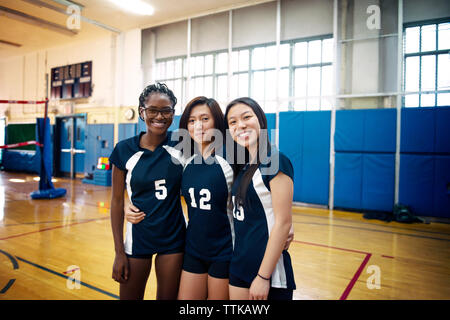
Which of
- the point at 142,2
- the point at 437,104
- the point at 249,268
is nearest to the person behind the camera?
the point at 249,268

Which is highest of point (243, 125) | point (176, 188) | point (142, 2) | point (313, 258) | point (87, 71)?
point (142, 2)

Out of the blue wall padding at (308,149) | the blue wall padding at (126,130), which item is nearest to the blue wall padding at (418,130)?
the blue wall padding at (308,149)

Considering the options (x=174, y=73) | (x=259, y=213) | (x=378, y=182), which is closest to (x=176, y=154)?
(x=259, y=213)

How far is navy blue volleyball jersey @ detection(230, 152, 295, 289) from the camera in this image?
4.47ft

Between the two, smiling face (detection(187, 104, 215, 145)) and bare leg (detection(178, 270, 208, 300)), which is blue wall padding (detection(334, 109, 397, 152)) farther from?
bare leg (detection(178, 270, 208, 300))

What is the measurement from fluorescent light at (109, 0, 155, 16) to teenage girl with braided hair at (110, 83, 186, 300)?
7.47 m

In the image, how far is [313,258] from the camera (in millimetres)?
3643

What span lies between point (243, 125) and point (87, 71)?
1129 centimetres

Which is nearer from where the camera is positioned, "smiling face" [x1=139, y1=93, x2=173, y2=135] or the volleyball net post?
"smiling face" [x1=139, y1=93, x2=173, y2=135]

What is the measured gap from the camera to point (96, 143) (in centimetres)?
1051

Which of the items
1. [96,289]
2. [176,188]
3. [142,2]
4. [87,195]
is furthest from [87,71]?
[176,188]

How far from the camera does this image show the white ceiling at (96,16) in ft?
25.9

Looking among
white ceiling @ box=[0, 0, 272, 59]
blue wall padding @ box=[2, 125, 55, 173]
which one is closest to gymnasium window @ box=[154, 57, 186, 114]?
white ceiling @ box=[0, 0, 272, 59]
